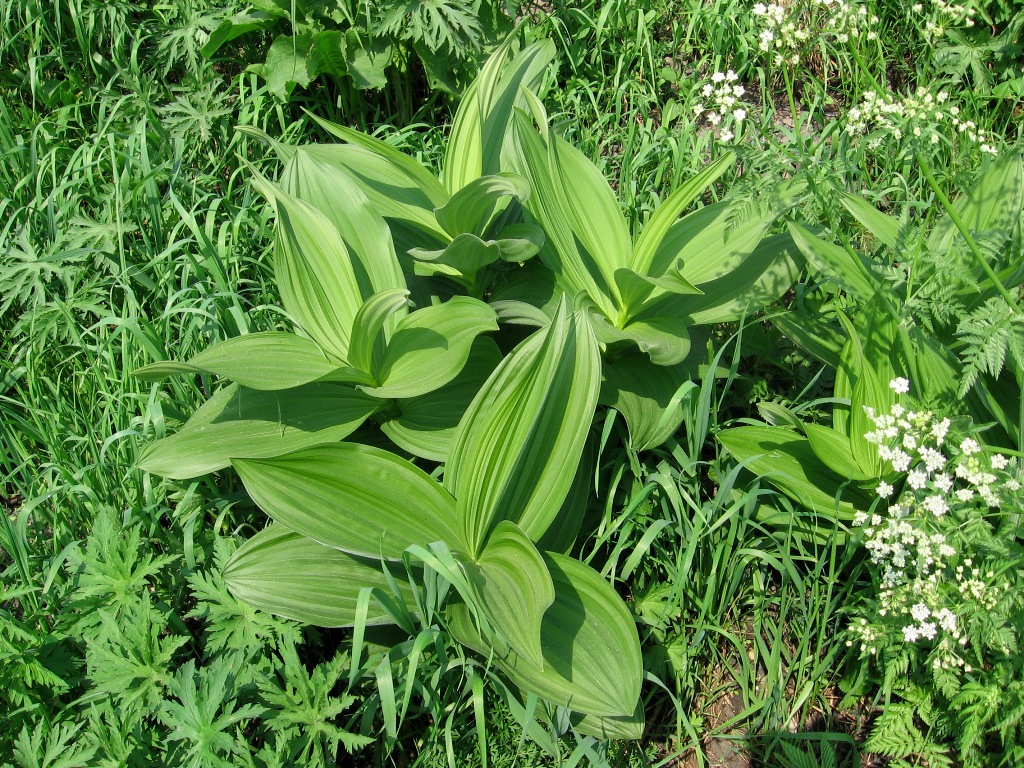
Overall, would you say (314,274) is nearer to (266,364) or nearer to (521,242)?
(266,364)

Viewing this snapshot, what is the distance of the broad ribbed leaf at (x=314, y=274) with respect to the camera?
240 centimetres

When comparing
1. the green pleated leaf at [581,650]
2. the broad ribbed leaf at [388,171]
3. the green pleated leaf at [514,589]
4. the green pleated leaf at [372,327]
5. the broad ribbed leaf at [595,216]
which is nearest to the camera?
the green pleated leaf at [514,589]

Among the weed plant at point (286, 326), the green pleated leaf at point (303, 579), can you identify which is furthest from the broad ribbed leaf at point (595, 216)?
the green pleated leaf at point (303, 579)

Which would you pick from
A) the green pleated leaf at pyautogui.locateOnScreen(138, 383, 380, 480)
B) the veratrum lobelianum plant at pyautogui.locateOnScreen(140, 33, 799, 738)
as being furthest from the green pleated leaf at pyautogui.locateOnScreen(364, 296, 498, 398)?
the green pleated leaf at pyautogui.locateOnScreen(138, 383, 380, 480)

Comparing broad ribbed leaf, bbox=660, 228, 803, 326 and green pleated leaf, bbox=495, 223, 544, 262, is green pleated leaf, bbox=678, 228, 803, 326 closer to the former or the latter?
broad ribbed leaf, bbox=660, 228, 803, 326

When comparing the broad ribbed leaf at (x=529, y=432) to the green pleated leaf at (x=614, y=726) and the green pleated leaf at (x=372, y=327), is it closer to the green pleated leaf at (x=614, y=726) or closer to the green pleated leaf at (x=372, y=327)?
the green pleated leaf at (x=372, y=327)

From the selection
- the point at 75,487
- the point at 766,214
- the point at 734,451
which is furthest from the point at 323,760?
the point at 766,214

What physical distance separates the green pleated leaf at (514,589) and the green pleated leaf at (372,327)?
0.61 metres

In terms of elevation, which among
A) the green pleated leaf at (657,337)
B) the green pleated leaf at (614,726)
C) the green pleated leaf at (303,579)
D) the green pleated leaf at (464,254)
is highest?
the green pleated leaf at (464,254)

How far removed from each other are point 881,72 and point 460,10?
1742 mm

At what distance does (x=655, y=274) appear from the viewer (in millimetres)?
2629

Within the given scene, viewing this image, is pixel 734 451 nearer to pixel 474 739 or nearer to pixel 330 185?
pixel 474 739

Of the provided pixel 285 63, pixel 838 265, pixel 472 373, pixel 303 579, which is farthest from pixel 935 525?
pixel 285 63

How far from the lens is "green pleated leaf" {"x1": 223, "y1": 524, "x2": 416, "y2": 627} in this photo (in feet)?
7.06
